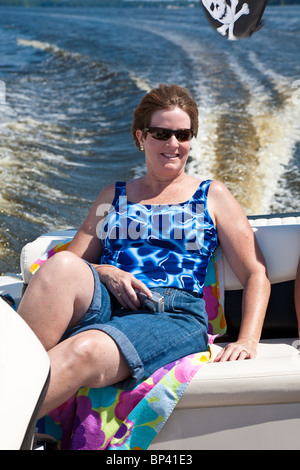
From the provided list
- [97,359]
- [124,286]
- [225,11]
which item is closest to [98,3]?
[225,11]

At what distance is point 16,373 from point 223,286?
1.05m

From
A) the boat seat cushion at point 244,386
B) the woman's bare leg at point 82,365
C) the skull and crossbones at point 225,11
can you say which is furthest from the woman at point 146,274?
the skull and crossbones at point 225,11

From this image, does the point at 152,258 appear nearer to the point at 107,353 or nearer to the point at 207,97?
the point at 107,353

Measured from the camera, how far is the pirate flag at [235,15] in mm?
2980

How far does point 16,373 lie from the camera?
148cm

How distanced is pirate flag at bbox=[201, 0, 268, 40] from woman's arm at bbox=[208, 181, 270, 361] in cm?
106

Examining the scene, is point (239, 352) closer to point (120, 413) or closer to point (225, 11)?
point (120, 413)

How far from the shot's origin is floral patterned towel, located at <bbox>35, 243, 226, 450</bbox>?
1.80 meters

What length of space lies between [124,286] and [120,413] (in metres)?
0.39

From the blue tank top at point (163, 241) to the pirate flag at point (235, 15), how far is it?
3.51ft

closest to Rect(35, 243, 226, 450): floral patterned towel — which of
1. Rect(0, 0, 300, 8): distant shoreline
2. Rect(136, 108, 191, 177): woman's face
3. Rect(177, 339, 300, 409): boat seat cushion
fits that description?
Rect(177, 339, 300, 409): boat seat cushion

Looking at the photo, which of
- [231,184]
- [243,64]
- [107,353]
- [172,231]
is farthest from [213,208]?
[243,64]

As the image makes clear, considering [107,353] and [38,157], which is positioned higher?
[107,353]

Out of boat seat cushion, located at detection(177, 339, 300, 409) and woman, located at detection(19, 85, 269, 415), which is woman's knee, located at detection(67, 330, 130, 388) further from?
boat seat cushion, located at detection(177, 339, 300, 409)
